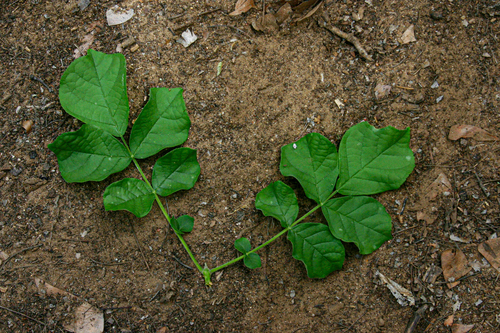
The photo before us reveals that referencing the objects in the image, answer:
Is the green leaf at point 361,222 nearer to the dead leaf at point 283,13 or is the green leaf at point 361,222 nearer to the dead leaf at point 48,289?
the dead leaf at point 283,13

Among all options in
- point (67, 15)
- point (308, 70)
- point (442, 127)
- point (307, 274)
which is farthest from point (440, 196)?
point (67, 15)

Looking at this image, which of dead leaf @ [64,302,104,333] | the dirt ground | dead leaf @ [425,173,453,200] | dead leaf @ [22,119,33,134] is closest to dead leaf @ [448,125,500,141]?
the dirt ground

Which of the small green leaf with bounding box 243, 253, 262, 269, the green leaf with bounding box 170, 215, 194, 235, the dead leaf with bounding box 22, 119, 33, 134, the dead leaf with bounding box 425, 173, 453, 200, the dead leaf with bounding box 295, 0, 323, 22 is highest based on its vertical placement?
the dead leaf with bounding box 295, 0, 323, 22

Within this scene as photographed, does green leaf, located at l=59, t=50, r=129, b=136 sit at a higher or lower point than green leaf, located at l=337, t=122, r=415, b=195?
higher

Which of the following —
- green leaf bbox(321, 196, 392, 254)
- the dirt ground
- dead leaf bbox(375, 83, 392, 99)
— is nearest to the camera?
green leaf bbox(321, 196, 392, 254)

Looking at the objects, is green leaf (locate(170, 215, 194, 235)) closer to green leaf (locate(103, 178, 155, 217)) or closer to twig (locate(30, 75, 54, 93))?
green leaf (locate(103, 178, 155, 217))


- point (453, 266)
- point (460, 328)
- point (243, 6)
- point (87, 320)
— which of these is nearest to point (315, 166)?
point (453, 266)

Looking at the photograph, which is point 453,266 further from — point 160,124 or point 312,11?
point 160,124
